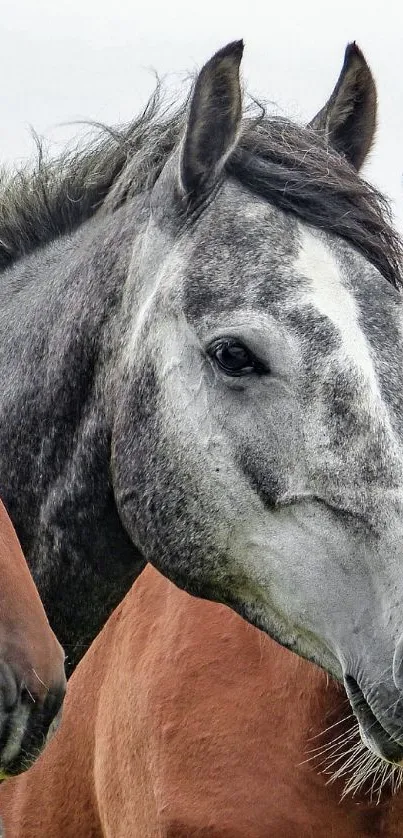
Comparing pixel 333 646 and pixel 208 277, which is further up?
pixel 208 277

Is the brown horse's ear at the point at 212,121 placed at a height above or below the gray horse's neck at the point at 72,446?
above

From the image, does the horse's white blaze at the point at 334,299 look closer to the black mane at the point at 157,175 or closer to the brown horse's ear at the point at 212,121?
the black mane at the point at 157,175

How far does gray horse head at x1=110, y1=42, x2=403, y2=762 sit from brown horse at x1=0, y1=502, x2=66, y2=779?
2.09ft

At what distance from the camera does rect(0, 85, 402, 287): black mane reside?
3809mm

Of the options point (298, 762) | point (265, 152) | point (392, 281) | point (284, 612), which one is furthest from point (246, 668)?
point (265, 152)

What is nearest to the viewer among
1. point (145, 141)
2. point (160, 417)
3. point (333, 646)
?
point (333, 646)

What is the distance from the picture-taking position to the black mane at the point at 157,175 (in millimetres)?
3809

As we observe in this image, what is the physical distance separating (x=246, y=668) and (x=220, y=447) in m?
1.10

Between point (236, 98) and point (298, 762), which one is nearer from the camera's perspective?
point (236, 98)

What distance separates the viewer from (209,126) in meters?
3.81

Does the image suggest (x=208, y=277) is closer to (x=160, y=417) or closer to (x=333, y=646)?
(x=160, y=417)

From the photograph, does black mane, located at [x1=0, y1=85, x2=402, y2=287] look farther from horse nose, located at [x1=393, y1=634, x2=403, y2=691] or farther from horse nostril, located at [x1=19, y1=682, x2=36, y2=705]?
horse nostril, located at [x1=19, y1=682, x2=36, y2=705]

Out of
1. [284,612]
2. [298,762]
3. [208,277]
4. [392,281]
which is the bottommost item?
[298,762]

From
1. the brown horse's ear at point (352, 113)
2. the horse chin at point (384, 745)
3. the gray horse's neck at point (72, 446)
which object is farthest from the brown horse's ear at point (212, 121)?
the horse chin at point (384, 745)
